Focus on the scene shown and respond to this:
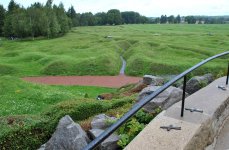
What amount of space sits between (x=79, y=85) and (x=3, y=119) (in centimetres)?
2656

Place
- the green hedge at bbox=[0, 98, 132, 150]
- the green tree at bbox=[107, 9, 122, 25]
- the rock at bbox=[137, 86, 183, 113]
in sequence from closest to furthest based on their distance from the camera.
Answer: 1. the rock at bbox=[137, 86, 183, 113]
2. the green hedge at bbox=[0, 98, 132, 150]
3. the green tree at bbox=[107, 9, 122, 25]

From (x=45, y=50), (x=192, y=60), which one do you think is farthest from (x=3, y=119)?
(x=45, y=50)

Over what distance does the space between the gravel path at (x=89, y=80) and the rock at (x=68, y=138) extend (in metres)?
29.8

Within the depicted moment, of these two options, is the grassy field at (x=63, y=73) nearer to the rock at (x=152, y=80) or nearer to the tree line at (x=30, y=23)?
the rock at (x=152, y=80)

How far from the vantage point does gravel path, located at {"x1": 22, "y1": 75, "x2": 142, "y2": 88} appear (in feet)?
137

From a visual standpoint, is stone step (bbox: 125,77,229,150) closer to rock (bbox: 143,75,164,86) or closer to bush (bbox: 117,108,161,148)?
bush (bbox: 117,108,161,148)

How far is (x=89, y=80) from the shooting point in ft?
145

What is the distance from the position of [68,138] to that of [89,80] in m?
34.8

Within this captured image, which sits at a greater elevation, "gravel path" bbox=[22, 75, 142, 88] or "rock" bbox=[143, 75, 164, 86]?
"rock" bbox=[143, 75, 164, 86]

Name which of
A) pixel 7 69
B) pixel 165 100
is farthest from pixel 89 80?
pixel 165 100

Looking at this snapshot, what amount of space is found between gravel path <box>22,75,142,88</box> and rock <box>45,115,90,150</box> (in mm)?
29788

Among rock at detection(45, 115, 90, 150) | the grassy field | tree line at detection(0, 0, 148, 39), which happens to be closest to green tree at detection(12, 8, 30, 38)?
tree line at detection(0, 0, 148, 39)

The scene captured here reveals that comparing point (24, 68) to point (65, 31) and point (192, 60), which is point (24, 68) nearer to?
point (192, 60)

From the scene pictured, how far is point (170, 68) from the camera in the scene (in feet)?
157
